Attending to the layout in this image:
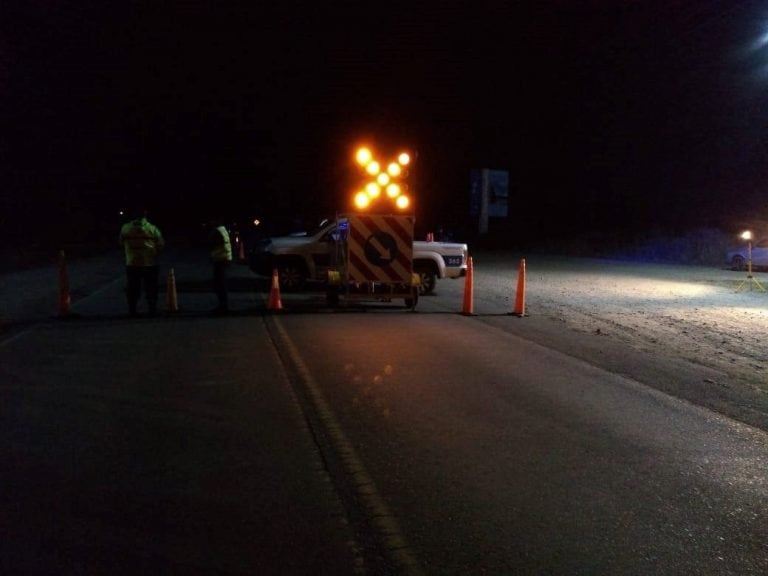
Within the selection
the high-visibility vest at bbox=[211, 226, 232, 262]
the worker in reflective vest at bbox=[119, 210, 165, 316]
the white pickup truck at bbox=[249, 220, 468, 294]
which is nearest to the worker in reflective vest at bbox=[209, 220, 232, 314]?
the high-visibility vest at bbox=[211, 226, 232, 262]

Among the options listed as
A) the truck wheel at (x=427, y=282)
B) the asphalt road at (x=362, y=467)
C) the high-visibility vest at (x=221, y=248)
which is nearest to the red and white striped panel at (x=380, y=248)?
the high-visibility vest at (x=221, y=248)

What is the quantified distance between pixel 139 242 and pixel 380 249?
439cm

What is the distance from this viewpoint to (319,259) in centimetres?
2100

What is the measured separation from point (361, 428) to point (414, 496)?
6.04ft

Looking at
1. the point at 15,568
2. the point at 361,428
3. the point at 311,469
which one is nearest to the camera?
the point at 15,568

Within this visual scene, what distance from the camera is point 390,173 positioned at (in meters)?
15.9

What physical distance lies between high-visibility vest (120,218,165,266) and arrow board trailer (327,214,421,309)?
11.7ft

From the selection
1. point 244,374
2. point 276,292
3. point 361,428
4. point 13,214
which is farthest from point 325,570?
point 13,214

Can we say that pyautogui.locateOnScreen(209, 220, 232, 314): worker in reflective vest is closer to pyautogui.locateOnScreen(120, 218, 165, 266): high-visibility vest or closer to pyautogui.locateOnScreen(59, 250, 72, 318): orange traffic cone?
pyautogui.locateOnScreen(120, 218, 165, 266): high-visibility vest

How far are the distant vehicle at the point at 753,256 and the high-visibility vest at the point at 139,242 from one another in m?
25.9

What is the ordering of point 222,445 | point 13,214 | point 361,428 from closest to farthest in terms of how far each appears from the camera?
point 222,445 < point 361,428 < point 13,214

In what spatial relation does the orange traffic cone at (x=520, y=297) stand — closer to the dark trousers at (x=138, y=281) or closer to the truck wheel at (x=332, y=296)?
the truck wheel at (x=332, y=296)

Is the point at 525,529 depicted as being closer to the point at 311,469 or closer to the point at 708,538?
the point at 708,538

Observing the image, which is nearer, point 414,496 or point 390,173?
point 414,496
